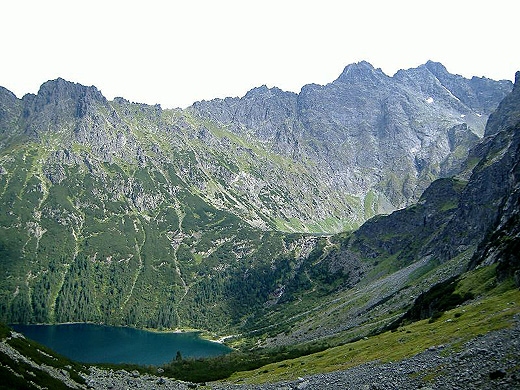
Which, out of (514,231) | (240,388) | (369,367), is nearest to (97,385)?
(240,388)

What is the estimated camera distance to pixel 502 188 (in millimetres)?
199375

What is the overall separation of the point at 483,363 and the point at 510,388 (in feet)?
15.8

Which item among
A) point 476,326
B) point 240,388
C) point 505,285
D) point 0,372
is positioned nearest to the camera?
point 0,372

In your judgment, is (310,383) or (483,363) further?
(310,383)

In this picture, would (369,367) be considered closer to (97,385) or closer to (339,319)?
(97,385)

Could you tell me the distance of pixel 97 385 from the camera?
57.7 metres

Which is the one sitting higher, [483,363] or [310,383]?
[483,363]

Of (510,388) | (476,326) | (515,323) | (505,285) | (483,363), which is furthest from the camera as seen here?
(505,285)

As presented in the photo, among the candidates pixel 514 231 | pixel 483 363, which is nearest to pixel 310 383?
pixel 483 363

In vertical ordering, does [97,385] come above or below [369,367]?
above

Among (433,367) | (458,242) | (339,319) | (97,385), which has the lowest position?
(339,319)

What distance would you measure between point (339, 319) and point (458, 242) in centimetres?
6435

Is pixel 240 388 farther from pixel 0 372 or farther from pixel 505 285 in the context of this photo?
pixel 505 285

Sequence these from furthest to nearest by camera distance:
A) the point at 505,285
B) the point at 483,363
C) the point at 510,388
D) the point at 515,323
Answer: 1. the point at 505,285
2. the point at 515,323
3. the point at 483,363
4. the point at 510,388
